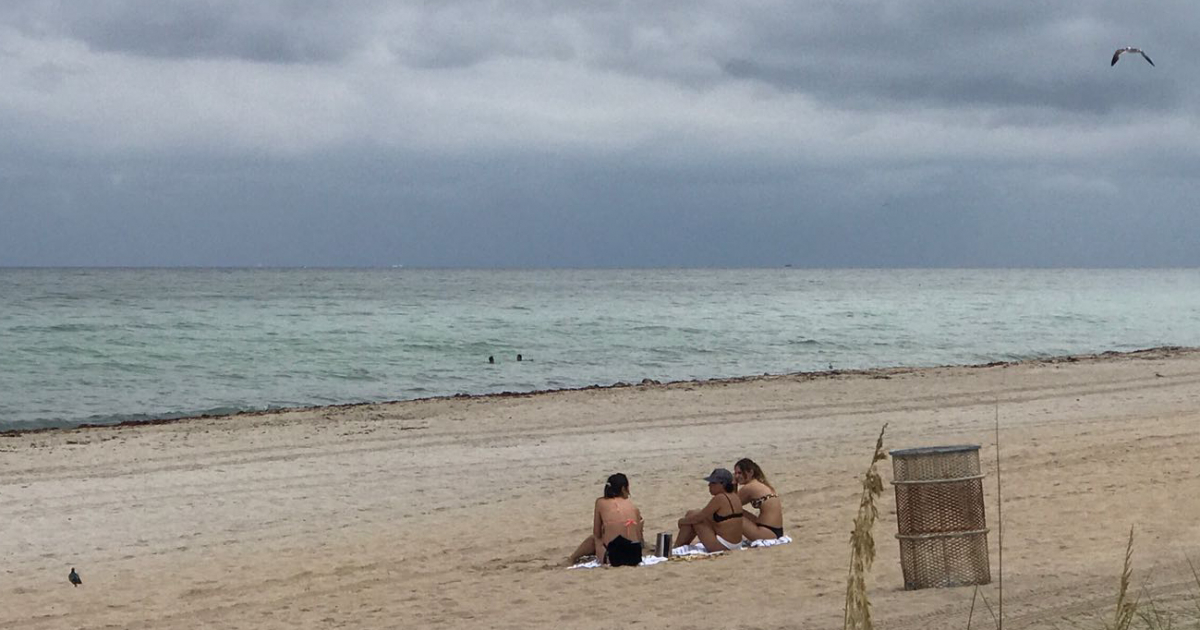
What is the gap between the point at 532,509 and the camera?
41.3ft

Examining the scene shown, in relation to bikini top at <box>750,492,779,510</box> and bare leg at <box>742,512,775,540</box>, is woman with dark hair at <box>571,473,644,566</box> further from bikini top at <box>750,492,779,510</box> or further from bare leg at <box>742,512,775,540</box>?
bikini top at <box>750,492,779,510</box>

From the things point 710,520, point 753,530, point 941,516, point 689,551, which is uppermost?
point 941,516

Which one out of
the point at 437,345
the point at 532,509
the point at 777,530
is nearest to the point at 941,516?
the point at 777,530

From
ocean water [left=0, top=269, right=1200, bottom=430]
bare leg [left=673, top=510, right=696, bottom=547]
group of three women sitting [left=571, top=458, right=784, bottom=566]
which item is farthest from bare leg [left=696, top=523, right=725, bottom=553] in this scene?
ocean water [left=0, top=269, right=1200, bottom=430]

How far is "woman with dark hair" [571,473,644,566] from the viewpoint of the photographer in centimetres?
983

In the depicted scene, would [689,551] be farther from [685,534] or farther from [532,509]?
[532,509]

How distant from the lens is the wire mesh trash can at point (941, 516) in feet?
26.2

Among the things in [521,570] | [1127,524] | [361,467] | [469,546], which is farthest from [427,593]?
[361,467]

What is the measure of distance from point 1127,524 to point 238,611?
21.9ft

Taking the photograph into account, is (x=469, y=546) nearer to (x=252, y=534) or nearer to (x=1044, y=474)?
(x=252, y=534)

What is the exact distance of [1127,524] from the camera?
33.3 ft

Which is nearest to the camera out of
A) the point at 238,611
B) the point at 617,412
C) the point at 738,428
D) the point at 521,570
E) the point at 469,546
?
the point at 238,611

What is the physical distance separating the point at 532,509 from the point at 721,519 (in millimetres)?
2783

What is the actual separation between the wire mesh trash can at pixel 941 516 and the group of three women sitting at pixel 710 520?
2.22m
